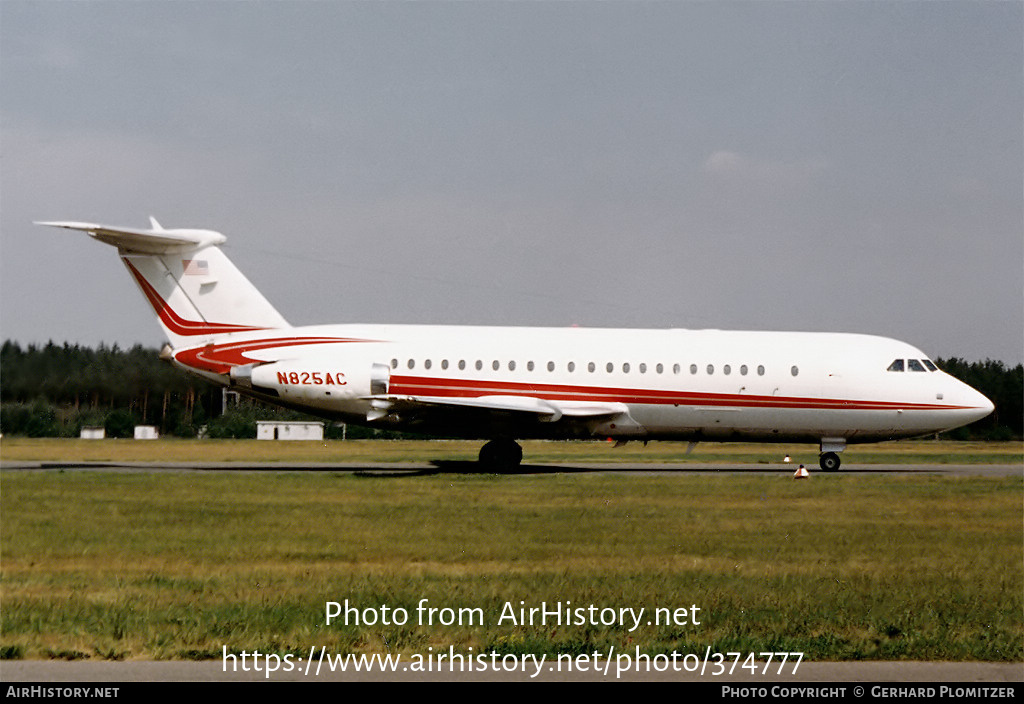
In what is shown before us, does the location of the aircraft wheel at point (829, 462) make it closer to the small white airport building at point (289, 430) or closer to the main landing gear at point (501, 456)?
the main landing gear at point (501, 456)

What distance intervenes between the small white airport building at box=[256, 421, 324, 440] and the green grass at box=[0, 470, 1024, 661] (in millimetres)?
30186

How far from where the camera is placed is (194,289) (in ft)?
90.9

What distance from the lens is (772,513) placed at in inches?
661

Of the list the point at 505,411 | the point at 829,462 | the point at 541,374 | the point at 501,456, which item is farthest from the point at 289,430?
the point at 829,462

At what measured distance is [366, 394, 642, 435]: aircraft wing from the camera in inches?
1021

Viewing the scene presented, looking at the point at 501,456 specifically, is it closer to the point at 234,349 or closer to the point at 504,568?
the point at 234,349

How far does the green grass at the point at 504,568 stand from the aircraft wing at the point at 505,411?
568 centimetres

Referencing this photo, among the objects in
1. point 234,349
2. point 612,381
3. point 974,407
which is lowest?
point 974,407

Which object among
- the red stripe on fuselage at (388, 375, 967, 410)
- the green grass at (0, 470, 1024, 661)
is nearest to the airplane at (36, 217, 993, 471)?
the red stripe on fuselage at (388, 375, 967, 410)

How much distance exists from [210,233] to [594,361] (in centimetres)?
1077

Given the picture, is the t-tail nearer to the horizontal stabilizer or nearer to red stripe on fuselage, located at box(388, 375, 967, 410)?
the horizontal stabilizer

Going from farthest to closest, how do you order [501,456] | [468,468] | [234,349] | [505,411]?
[468,468], [501,456], [234,349], [505,411]

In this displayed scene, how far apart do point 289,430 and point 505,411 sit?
2756 centimetres
